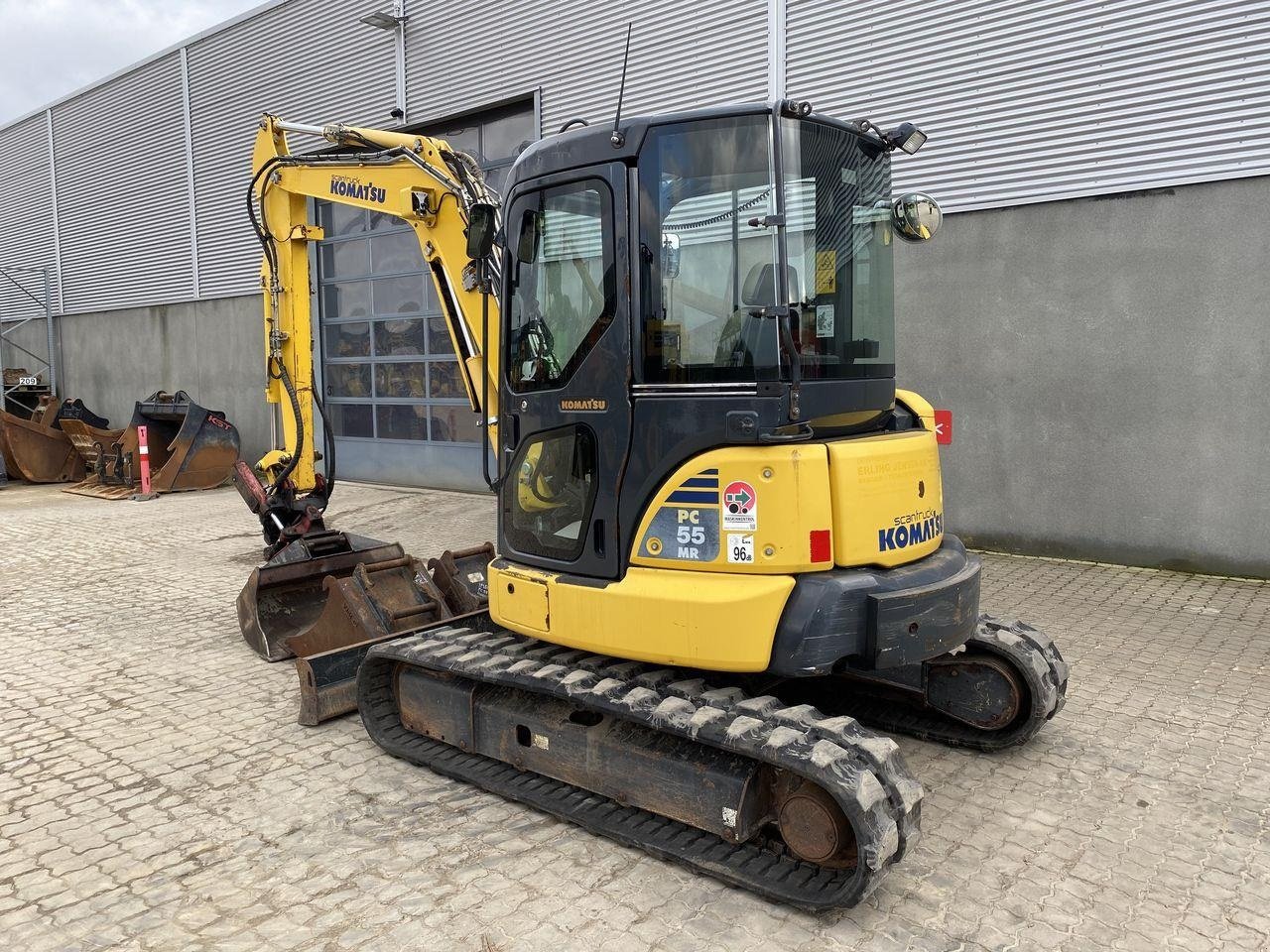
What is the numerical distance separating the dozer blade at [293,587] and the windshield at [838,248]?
12.1ft

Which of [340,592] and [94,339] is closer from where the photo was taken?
[340,592]

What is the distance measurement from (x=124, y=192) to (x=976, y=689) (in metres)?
20.3

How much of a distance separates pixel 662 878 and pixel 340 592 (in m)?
2.79

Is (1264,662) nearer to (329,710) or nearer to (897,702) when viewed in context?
(897,702)

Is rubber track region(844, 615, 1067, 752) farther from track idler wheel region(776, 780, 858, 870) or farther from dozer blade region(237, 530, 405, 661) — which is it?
dozer blade region(237, 530, 405, 661)

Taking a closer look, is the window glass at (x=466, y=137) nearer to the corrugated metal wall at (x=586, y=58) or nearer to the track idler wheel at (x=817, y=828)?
the corrugated metal wall at (x=586, y=58)

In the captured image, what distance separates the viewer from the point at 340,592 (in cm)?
535

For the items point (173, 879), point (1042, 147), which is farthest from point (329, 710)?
point (1042, 147)

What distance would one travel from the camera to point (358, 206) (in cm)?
590

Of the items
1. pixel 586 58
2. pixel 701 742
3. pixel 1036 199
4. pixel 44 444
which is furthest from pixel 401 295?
pixel 701 742

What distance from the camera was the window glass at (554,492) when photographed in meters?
3.90

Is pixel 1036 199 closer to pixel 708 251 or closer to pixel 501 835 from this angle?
pixel 708 251

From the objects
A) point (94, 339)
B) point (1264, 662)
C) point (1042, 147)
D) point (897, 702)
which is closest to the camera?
point (897, 702)

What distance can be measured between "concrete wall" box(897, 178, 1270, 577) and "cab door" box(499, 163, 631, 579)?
6.13 metres
